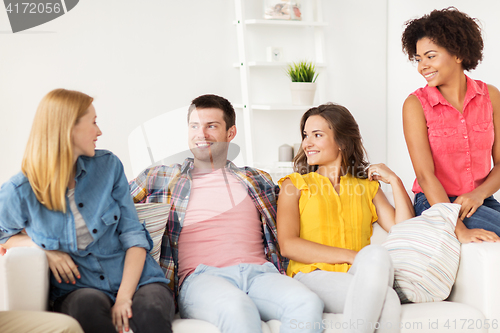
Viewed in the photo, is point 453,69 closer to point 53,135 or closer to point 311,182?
point 311,182

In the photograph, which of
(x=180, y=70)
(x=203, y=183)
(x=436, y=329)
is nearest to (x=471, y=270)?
(x=436, y=329)

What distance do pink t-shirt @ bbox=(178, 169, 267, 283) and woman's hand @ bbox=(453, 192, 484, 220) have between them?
76 centimetres

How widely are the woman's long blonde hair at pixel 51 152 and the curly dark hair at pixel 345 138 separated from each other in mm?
960

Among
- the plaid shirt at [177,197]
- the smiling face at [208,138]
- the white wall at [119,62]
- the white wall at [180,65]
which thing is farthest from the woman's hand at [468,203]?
the white wall at [119,62]

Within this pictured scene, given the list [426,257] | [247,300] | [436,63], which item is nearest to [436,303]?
[426,257]

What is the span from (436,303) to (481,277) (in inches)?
6.7

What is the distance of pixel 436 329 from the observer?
1.53 m

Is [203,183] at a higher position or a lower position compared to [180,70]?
lower

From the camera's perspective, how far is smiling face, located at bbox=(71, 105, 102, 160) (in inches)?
58.4

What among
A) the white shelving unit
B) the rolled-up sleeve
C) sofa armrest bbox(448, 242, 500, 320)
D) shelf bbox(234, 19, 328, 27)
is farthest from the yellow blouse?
shelf bbox(234, 19, 328, 27)

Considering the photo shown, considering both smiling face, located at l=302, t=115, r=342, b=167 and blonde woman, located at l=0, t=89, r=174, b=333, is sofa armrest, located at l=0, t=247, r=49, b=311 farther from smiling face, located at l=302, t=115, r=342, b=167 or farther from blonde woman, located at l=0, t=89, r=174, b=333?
smiling face, located at l=302, t=115, r=342, b=167

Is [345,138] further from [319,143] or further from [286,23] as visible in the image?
[286,23]

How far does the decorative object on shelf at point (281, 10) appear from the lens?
3.06m

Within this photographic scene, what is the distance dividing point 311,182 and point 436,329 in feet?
2.23
